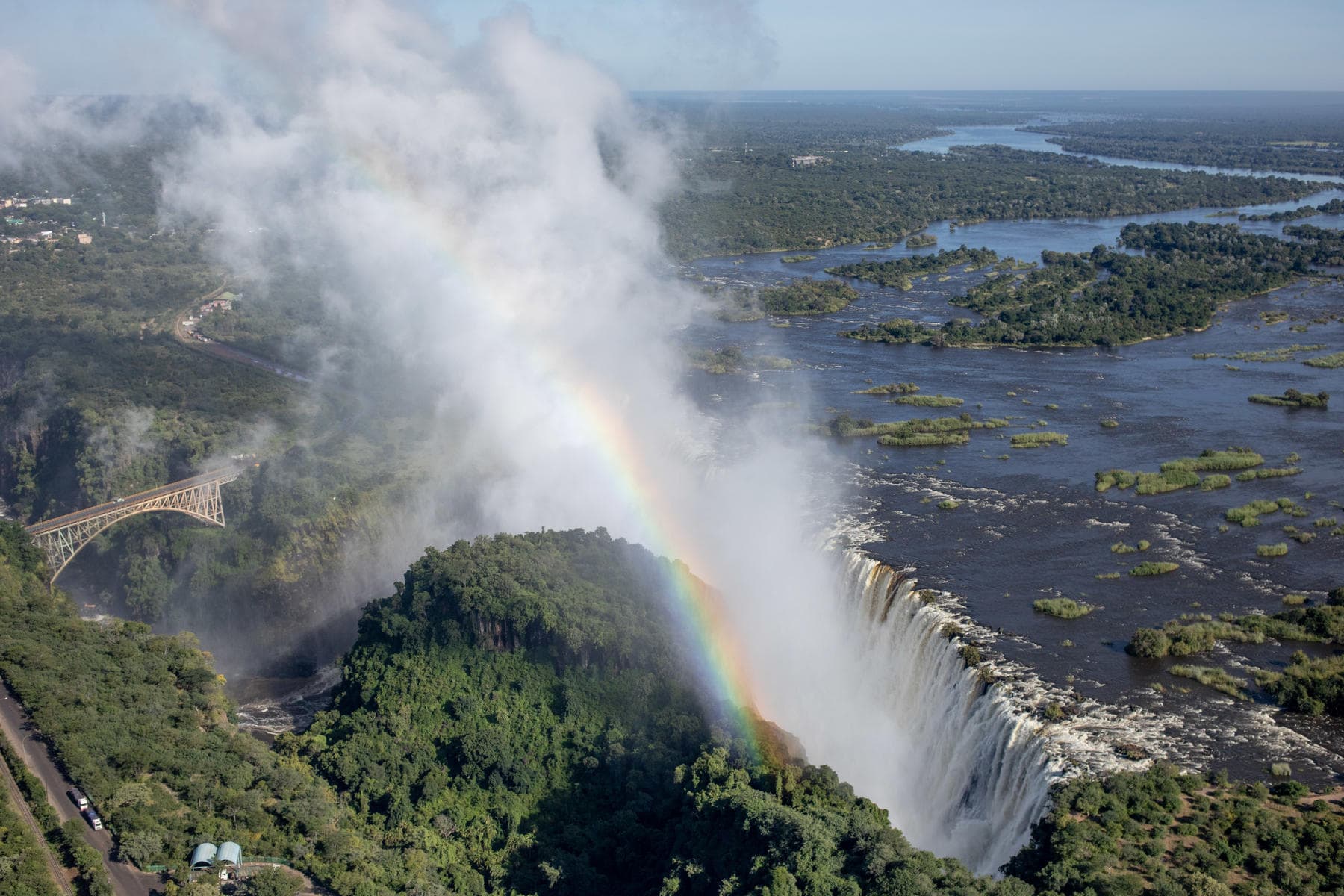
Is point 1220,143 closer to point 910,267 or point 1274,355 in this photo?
point 910,267

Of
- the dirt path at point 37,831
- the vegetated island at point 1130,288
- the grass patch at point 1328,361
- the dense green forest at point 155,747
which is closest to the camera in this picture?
the dirt path at point 37,831

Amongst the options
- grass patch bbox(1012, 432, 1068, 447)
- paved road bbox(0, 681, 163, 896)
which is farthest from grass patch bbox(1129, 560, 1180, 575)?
paved road bbox(0, 681, 163, 896)

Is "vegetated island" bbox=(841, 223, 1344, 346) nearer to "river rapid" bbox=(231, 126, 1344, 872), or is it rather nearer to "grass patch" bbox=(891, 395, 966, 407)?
"river rapid" bbox=(231, 126, 1344, 872)

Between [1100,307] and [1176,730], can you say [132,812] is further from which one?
[1100,307]

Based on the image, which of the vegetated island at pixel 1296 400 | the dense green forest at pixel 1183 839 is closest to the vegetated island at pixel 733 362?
the vegetated island at pixel 1296 400

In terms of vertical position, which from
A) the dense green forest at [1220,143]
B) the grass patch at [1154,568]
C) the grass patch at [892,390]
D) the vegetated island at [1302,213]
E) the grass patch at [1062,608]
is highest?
the dense green forest at [1220,143]

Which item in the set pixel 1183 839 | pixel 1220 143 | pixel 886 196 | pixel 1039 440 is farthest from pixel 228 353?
pixel 1220 143

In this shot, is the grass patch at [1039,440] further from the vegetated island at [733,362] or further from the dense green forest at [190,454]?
the dense green forest at [190,454]
